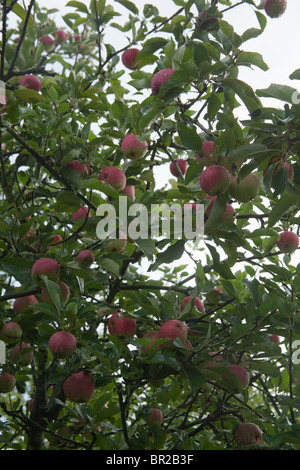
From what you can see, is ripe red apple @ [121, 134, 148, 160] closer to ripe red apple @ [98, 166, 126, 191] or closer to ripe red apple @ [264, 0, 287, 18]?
ripe red apple @ [98, 166, 126, 191]

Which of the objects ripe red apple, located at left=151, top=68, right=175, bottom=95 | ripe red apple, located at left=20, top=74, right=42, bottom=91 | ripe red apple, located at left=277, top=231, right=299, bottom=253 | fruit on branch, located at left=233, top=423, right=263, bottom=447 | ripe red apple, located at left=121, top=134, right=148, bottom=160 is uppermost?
ripe red apple, located at left=20, top=74, right=42, bottom=91

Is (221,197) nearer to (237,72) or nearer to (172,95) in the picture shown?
(172,95)

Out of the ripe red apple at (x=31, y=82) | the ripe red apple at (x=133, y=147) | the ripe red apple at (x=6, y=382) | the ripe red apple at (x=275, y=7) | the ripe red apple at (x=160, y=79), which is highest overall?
the ripe red apple at (x=275, y=7)

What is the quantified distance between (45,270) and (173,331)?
Result: 20.6 inches

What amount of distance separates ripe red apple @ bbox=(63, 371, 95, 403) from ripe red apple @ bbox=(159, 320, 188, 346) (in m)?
0.35

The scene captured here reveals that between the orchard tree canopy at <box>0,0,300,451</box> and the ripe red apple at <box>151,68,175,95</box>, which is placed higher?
the ripe red apple at <box>151,68,175,95</box>

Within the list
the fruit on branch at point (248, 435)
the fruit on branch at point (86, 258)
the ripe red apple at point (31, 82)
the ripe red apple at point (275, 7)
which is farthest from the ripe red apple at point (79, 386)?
the ripe red apple at point (275, 7)

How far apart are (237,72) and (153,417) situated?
1.50m

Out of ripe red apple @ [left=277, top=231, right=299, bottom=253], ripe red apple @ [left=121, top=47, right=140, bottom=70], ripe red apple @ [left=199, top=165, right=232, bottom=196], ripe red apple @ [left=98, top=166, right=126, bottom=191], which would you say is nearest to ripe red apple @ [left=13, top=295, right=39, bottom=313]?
ripe red apple @ [left=98, top=166, right=126, bottom=191]

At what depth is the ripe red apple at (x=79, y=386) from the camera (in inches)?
70.4

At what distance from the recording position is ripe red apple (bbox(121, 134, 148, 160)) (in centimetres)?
198

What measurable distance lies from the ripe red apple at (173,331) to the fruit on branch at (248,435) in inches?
24.0

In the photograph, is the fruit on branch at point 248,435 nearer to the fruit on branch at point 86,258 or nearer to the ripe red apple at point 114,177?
the fruit on branch at point 86,258
